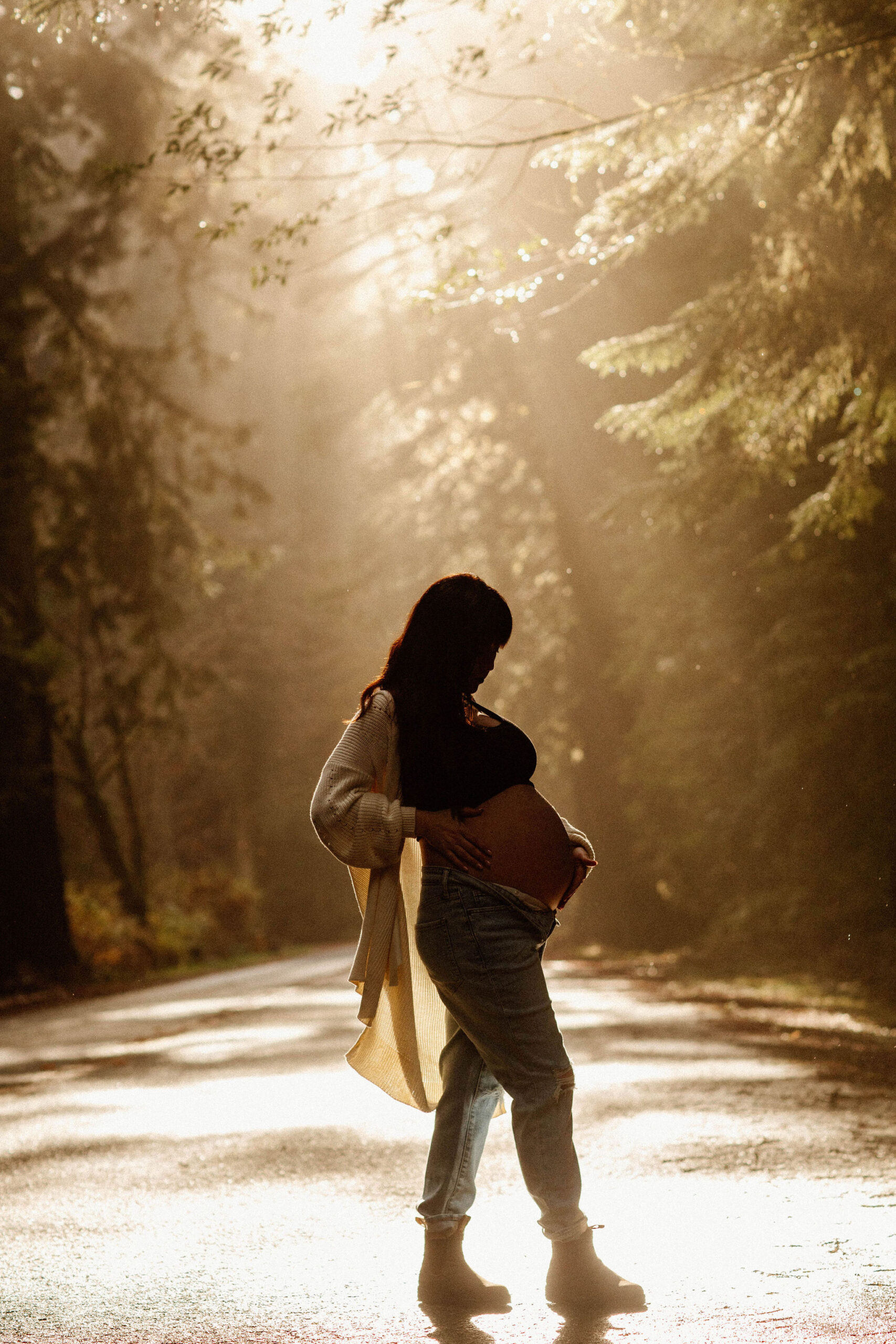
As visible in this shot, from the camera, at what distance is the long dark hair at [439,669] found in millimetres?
4297

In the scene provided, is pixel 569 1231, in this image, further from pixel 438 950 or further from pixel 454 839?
pixel 454 839

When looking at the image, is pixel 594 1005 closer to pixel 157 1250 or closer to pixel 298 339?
pixel 157 1250

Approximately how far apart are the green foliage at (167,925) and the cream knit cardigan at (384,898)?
16661 mm

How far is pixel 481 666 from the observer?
→ 14.5 feet

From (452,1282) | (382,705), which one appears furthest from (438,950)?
(452,1282)

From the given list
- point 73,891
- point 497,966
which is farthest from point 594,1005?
point 73,891

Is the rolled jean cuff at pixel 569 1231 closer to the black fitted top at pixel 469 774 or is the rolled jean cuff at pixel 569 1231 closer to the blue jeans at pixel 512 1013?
the blue jeans at pixel 512 1013

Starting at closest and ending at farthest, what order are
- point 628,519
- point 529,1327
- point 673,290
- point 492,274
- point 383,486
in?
point 529,1327, point 492,274, point 628,519, point 673,290, point 383,486

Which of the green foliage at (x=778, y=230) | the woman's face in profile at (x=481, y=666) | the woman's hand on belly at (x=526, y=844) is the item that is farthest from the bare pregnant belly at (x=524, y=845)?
the green foliage at (x=778, y=230)

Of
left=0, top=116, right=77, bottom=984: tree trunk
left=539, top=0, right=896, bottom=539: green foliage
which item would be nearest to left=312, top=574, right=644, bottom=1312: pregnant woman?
left=539, top=0, right=896, bottom=539: green foliage

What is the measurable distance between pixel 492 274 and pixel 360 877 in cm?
644

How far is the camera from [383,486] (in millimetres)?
30000

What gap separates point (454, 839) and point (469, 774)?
182 millimetres

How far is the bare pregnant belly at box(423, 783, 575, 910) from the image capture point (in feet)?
14.1
